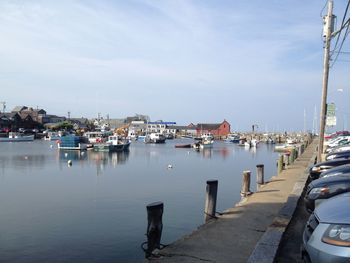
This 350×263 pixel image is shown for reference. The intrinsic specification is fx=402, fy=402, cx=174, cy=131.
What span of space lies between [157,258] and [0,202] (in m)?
17.4

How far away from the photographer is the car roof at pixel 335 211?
16.4ft

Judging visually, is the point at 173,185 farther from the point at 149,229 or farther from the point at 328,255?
the point at 328,255

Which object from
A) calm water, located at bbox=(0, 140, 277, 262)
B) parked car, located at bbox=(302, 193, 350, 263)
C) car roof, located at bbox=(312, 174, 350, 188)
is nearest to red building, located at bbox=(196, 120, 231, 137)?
calm water, located at bbox=(0, 140, 277, 262)

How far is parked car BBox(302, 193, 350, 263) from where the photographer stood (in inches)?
180

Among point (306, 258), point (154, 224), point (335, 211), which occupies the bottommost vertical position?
point (154, 224)

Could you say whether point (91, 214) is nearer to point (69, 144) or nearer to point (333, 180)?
point (333, 180)

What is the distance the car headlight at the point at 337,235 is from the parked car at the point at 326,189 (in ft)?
13.8

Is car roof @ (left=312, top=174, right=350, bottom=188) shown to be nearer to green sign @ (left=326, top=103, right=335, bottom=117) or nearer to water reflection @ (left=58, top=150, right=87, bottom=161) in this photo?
green sign @ (left=326, top=103, right=335, bottom=117)

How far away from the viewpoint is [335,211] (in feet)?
17.5

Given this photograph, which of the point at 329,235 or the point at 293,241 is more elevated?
the point at 329,235

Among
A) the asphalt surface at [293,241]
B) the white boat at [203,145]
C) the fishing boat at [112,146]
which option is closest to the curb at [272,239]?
the asphalt surface at [293,241]

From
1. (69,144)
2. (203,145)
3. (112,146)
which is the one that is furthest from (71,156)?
(203,145)

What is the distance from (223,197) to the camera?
2278 cm

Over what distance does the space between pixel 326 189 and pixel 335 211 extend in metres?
4.04
